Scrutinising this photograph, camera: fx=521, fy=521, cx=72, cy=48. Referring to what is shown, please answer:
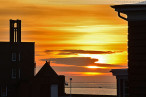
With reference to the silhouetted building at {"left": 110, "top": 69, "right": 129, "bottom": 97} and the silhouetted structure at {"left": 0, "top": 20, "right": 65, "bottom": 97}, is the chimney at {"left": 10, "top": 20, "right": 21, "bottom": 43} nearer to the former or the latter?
the silhouetted structure at {"left": 0, "top": 20, "right": 65, "bottom": 97}

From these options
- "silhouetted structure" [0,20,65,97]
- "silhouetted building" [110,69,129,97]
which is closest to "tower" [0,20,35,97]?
"silhouetted structure" [0,20,65,97]

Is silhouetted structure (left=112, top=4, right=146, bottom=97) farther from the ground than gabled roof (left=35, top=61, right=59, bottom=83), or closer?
farther from the ground

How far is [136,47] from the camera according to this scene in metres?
30.7

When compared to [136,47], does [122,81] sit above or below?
below

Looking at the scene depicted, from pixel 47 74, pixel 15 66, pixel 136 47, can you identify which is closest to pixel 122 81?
pixel 136 47

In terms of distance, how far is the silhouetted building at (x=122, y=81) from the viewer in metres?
40.6

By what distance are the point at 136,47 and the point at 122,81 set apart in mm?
10789

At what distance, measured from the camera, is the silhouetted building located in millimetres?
40625

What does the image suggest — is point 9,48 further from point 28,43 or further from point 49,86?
point 49,86

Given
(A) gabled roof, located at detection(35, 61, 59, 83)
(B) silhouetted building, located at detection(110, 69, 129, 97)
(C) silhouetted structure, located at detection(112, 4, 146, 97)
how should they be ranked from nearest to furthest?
(C) silhouetted structure, located at detection(112, 4, 146, 97) < (B) silhouetted building, located at detection(110, 69, 129, 97) < (A) gabled roof, located at detection(35, 61, 59, 83)

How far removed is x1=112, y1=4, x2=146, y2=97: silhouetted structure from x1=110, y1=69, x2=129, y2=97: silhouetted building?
387 inches

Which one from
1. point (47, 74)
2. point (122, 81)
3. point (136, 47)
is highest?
point (136, 47)

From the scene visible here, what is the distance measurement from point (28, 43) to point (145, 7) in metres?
62.8

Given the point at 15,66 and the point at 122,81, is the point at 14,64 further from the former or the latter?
the point at 122,81
